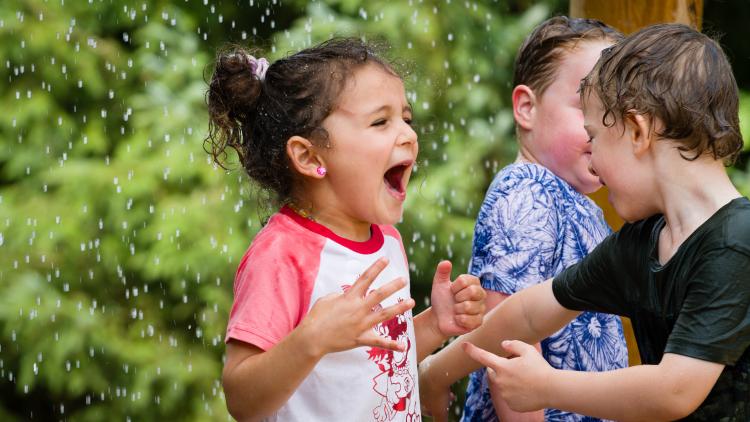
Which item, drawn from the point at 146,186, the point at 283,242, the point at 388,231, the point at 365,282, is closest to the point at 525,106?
the point at 388,231

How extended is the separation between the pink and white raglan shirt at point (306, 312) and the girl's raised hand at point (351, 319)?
0.43ft

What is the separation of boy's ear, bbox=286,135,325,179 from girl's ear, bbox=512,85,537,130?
2.19ft

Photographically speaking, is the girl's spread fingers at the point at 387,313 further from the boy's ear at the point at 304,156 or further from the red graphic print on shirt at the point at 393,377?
the boy's ear at the point at 304,156

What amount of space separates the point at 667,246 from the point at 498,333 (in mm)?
514

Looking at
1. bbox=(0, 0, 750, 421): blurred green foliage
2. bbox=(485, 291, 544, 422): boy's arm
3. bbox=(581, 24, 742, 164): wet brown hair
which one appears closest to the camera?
bbox=(581, 24, 742, 164): wet brown hair

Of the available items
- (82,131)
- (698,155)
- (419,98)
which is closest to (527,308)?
(698,155)

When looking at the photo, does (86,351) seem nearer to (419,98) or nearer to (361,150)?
(419,98)

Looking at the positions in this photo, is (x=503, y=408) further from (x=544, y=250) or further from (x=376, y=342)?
(x=376, y=342)

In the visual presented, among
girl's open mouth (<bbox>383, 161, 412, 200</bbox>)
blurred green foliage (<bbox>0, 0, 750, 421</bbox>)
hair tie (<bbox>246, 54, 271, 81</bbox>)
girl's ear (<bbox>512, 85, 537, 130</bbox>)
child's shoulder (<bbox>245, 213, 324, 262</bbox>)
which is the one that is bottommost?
blurred green foliage (<bbox>0, 0, 750, 421</bbox>)

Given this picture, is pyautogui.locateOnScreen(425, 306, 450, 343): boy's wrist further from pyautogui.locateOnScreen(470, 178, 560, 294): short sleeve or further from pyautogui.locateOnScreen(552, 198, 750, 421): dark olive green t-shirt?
pyautogui.locateOnScreen(552, 198, 750, 421): dark olive green t-shirt

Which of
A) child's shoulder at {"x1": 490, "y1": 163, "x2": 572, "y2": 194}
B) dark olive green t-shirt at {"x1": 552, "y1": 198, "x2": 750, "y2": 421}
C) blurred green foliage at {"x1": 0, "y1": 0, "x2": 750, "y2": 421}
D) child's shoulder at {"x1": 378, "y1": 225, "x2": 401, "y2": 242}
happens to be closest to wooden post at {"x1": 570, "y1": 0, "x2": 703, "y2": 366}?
child's shoulder at {"x1": 490, "y1": 163, "x2": 572, "y2": 194}

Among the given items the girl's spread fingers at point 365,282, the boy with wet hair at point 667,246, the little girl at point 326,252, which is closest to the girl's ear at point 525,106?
the little girl at point 326,252

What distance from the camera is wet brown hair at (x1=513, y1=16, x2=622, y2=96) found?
262 cm

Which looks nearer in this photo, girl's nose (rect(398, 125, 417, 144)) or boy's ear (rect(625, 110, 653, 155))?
boy's ear (rect(625, 110, 653, 155))
